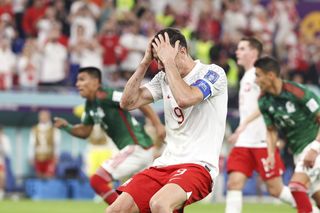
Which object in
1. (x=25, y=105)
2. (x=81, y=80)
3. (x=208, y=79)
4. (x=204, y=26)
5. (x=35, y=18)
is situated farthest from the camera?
(x=204, y=26)

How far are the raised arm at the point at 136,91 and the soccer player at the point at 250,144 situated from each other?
387cm

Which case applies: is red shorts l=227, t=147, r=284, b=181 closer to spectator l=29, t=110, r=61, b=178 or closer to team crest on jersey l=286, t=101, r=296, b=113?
team crest on jersey l=286, t=101, r=296, b=113

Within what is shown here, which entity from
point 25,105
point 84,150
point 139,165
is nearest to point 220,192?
point 84,150

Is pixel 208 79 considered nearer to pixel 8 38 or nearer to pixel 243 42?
pixel 243 42

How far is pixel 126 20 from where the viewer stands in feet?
82.9

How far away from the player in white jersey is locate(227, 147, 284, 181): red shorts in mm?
4104

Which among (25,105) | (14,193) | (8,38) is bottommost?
(14,193)

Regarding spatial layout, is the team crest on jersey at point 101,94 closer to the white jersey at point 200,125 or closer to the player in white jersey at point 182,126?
the player in white jersey at point 182,126

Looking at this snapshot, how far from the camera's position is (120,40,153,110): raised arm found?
9.73 m

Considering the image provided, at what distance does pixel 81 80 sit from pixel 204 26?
1338cm

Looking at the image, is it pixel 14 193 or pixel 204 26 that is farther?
pixel 204 26

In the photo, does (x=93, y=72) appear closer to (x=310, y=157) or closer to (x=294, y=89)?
(x=294, y=89)

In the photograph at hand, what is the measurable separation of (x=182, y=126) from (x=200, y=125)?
0.18 m

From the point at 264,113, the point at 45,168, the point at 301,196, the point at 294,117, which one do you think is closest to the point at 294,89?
the point at 294,117
